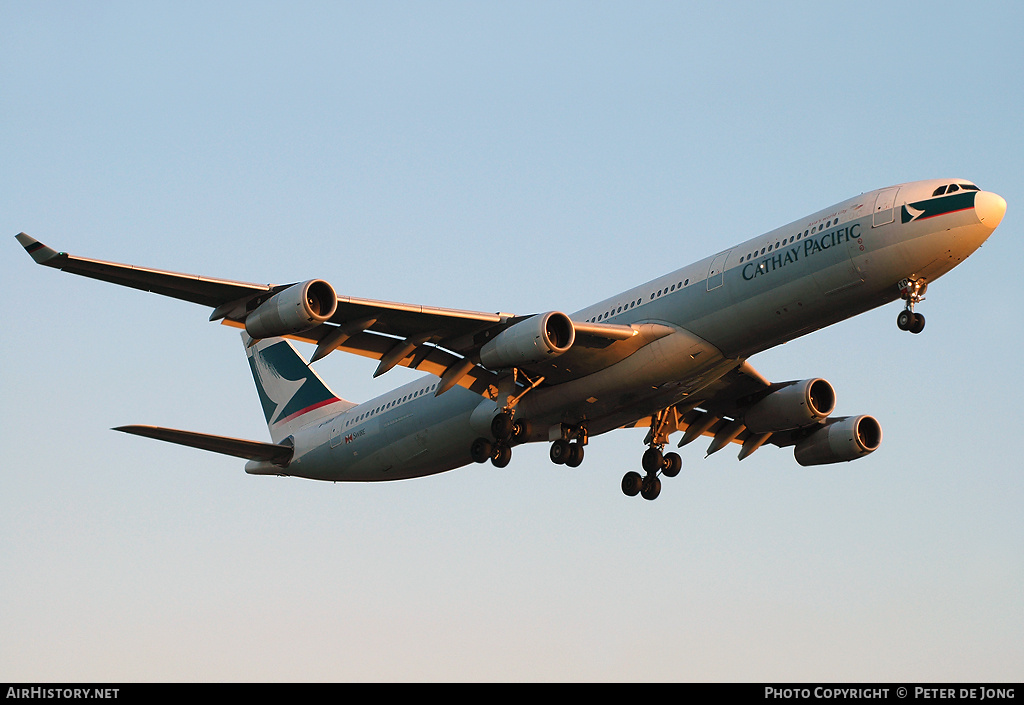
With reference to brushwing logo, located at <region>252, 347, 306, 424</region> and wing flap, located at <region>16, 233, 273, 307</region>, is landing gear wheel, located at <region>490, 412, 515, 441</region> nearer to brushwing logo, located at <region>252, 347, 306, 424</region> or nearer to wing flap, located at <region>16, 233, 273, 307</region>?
wing flap, located at <region>16, 233, 273, 307</region>

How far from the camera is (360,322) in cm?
3397

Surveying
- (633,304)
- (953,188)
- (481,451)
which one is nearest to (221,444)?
(481,451)

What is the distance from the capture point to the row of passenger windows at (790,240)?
1257 inches

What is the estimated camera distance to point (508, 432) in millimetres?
36625

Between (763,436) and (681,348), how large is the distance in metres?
10.2

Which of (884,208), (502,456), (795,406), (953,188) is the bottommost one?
(502,456)

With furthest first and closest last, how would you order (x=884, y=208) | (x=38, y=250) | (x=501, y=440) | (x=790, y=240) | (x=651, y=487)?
(x=651, y=487) < (x=501, y=440) < (x=790, y=240) < (x=884, y=208) < (x=38, y=250)

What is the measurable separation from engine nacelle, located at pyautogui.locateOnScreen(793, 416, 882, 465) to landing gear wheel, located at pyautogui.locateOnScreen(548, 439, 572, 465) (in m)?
9.81

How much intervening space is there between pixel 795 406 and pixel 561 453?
7863 mm

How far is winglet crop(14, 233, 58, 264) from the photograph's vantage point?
94.3ft

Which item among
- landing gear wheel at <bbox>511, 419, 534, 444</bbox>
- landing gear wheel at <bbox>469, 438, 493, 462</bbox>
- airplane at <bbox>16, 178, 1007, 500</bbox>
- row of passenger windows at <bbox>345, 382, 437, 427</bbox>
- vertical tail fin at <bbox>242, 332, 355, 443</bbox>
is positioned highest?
vertical tail fin at <bbox>242, 332, 355, 443</bbox>

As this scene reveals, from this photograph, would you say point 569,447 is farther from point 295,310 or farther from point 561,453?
point 295,310

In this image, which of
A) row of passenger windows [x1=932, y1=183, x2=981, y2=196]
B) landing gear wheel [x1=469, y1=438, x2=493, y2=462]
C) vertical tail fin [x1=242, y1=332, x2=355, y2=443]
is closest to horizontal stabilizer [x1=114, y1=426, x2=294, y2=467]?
vertical tail fin [x1=242, y1=332, x2=355, y2=443]
